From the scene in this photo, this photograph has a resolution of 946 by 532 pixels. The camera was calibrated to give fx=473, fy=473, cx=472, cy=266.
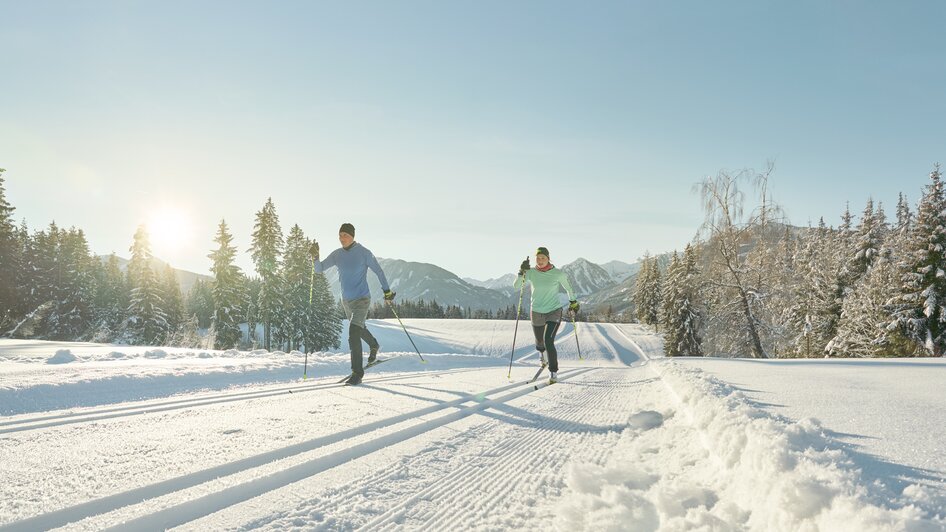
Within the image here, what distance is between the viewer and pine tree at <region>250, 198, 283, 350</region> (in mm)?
42188

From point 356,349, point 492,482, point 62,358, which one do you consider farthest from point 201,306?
point 492,482

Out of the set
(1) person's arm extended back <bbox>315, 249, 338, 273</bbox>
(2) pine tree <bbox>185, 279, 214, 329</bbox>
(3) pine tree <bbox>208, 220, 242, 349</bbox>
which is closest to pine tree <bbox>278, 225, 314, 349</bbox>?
(3) pine tree <bbox>208, 220, 242, 349</bbox>

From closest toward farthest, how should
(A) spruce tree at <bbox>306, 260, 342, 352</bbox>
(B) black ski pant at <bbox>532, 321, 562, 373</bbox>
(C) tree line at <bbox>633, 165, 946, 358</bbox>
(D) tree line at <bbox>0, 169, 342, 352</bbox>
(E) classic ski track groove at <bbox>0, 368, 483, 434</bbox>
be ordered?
(E) classic ski track groove at <bbox>0, 368, 483, 434</bbox> → (B) black ski pant at <bbox>532, 321, 562, 373</bbox> → (C) tree line at <bbox>633, 165, 946, 358</bbox> → (D) tree line at <bbox>0, 169, 342, 352</bbox> → (A) spruce tree at <bbox>306, 260, 342, 352</bbox>

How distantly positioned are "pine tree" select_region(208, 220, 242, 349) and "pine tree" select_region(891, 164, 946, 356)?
47.7 m

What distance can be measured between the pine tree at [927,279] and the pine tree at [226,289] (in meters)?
47.7

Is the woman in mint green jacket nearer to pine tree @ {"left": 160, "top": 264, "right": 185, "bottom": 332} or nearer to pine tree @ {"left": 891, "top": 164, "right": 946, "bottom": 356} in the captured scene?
pine tree @ {"left": 891, "top": 164, "right": 946, "bottom": 356}

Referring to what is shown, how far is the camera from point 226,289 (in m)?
42.1

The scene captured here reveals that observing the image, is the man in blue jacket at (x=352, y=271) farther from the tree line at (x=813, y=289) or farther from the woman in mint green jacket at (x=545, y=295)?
the tree line at (x=813, y=289)

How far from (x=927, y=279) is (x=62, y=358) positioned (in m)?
38.8

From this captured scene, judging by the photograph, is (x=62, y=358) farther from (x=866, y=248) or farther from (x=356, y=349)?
(x=866, y=248)

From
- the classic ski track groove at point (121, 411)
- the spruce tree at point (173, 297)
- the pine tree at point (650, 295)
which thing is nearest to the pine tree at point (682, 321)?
the pine tree at point (650, 295)

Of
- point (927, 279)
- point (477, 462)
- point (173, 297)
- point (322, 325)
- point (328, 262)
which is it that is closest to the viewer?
point (477, 462)

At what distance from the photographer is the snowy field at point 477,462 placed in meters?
1.95

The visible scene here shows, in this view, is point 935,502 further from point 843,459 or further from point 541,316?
point 541,316
